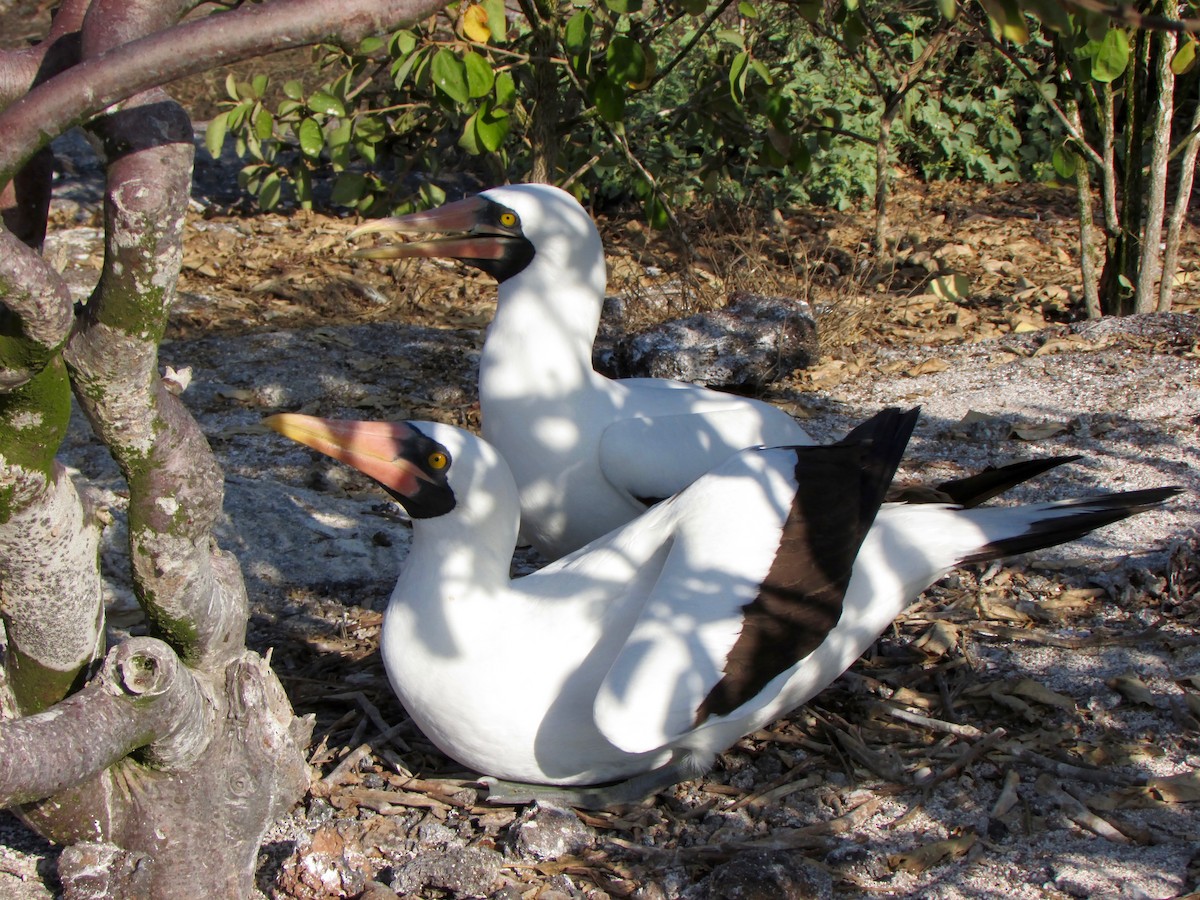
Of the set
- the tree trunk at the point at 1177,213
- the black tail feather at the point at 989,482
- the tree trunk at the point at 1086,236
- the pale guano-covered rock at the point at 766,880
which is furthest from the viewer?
the tree trunk at the point at 1086,236

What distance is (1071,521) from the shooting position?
3.11 metres

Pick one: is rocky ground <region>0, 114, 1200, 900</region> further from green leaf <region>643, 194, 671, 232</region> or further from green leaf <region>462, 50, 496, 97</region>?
green leaf <region>462, 50, 496, 97</region>

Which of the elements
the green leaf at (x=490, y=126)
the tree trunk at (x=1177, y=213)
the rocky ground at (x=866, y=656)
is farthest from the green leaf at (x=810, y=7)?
the tree trunk at (x=1177, y=213)

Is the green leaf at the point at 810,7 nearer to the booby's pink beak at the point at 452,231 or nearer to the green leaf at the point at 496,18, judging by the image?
the green leaf at the point at 496,18

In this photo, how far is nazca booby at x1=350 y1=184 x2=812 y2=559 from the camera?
3.51 m

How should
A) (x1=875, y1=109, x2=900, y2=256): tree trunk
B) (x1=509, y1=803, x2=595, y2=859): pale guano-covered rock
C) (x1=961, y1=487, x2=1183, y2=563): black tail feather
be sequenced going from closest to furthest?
(x1=509, y1=803, x2=595, y2=859): pale guano-covered rock
(x1=961, y1=487, x2=1183, y2=563): black tail feather
(x1=875, y1=109, x2=900, y2=256): tree trunk

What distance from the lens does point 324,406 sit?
17.5ft

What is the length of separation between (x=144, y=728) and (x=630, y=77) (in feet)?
10.3

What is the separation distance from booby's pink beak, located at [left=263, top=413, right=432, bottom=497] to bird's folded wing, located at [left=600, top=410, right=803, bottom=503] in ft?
2.20

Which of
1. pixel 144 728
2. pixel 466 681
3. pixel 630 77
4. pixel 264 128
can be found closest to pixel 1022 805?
pixel 466 681

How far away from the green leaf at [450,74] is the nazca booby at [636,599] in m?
1.79

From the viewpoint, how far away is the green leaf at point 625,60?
4.61m

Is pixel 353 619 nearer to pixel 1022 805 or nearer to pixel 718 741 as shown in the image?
pixel 718 741

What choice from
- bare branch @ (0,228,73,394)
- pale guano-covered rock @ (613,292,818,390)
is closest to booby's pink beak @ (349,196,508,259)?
pale guano-covered rock @ (613,292,818,390)
